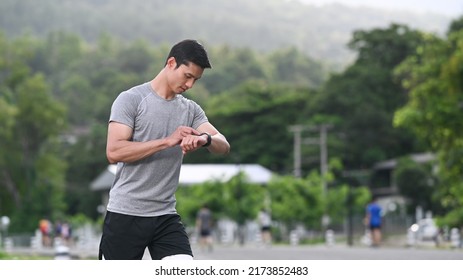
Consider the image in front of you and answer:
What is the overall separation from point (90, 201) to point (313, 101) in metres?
24.3

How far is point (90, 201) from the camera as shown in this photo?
111 metres

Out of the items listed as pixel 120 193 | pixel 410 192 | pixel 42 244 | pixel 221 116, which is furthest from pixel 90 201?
pixel 120 193

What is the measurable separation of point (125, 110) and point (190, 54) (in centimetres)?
47

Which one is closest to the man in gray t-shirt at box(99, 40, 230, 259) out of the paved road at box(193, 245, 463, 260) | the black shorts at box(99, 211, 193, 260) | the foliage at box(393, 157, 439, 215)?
the black shorts at box(99, 211, 193, 260)

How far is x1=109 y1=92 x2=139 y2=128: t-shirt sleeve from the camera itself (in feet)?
23.9

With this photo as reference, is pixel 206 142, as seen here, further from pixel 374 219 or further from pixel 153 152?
pixel 374 219

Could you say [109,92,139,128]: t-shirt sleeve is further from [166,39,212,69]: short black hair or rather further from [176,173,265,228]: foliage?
[176,173,265,228]: foliage

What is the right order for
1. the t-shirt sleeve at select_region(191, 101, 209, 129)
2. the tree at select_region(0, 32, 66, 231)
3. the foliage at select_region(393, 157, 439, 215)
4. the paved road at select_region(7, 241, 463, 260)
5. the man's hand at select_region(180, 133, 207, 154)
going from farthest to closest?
the tree at select_region(0, 32, 66, 231), the foliage at select_region(393, 157, 439, 215), the paved road at select_region(7, 241, 463, 260), the t-shirt sleeve at select_region(191, 101, 209, 129), the man's hand at select_region(180, 133, 207, 154)

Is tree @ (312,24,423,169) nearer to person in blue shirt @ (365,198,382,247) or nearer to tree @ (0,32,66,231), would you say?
tree @ (0,32,66,231)

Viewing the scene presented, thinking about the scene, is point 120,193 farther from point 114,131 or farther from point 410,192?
point 410,192

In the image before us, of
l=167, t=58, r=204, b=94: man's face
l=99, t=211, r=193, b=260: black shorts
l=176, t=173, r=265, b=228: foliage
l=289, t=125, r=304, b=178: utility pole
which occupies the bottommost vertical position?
l=99, t=211, r=193, b=260: black shorts

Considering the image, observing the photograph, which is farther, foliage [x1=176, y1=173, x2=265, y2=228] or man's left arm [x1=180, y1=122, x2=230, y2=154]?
foliage [x1=176, y1=173, x2=265, y2=228]

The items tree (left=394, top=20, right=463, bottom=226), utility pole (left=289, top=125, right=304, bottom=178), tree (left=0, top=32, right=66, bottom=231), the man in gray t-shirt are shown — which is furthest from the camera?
tree (left=0, top=32, right=66, bottom=231)

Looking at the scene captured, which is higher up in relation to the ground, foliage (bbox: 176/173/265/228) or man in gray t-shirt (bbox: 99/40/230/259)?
foliage (bbox: 176/173/265/228)
